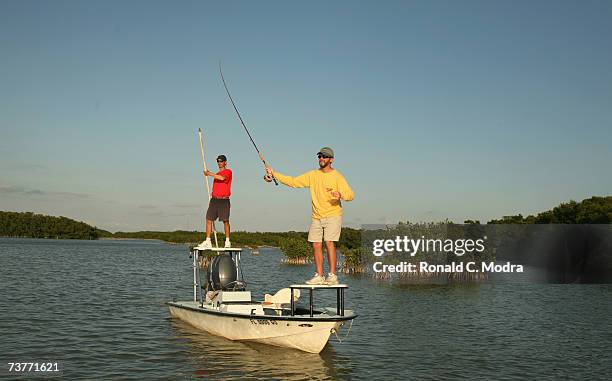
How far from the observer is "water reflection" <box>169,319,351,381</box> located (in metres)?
16.0

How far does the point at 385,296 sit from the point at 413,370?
2207 centimetres

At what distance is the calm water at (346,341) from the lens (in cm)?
1698

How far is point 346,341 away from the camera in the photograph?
70.1ft

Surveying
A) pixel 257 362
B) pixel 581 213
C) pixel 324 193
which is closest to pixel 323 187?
pixel 324 193

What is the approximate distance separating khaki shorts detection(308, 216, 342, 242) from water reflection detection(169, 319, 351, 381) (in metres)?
3.70

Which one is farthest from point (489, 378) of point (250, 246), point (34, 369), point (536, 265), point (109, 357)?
point (250, 246)

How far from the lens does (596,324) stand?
28.4 metres

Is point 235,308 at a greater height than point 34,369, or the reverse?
point 235,308

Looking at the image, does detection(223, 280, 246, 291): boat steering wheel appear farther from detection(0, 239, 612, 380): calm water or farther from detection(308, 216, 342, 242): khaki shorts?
detection(308, 216, 342, 242): khaki shorts

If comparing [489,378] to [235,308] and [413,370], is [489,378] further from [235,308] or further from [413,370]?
[235,308]

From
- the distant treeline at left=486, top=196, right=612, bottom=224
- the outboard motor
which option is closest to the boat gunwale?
the outboard motor

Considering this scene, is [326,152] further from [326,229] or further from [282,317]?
[282,317]

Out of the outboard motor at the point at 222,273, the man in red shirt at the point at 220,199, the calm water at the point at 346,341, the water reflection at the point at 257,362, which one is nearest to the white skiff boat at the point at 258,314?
the outboard motor at the point at 222,273

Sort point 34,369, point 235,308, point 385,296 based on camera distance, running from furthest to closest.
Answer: point 385,296 < point 235,308 < point 34,369
